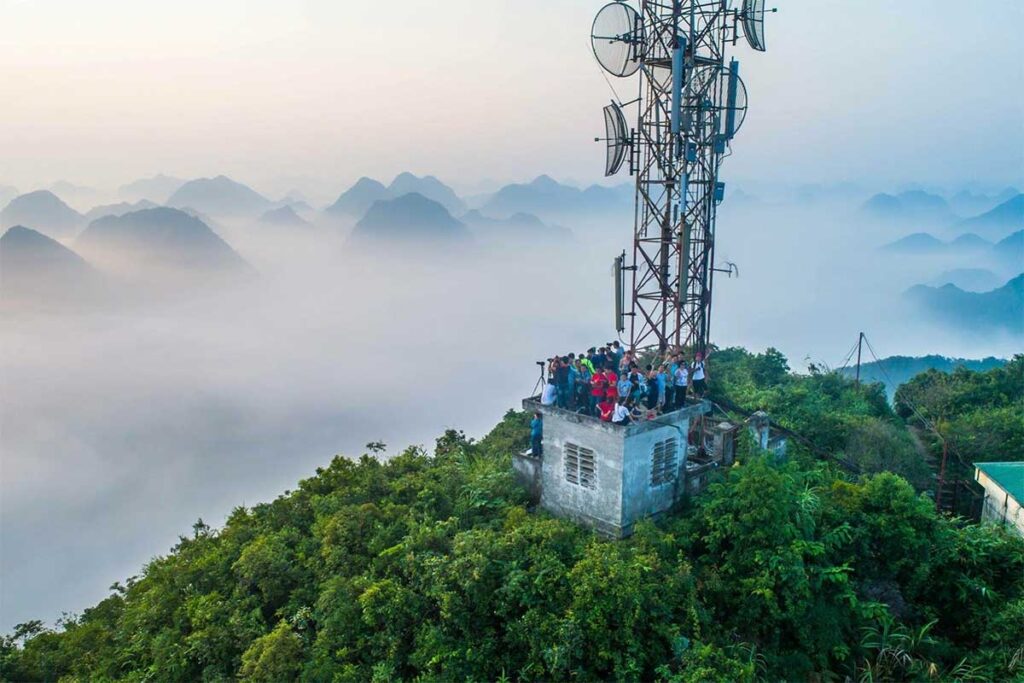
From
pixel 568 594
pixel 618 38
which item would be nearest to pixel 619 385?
pixel 568 594

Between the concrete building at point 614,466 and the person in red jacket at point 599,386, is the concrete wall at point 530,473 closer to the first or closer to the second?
the concrete building at point 614,466

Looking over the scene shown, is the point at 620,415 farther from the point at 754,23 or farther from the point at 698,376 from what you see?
the point at 754,23

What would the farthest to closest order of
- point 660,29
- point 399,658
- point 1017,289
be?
point 1017,289, point 660,29, point 399,658

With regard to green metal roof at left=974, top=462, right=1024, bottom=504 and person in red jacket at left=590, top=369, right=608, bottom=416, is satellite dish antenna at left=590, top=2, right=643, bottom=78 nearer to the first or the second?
person in red jacket at left=590, top=369, right=608, bottom=416

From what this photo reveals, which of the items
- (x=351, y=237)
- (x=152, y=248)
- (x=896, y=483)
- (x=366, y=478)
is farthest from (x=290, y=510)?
(x=351, y=237)

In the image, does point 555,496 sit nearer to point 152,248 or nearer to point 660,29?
point 660,29

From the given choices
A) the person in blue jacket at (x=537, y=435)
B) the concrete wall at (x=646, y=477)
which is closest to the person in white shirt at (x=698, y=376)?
the concrete wall at (x=646, y=477)

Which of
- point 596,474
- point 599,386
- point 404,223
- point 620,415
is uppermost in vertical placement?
point 404,223
